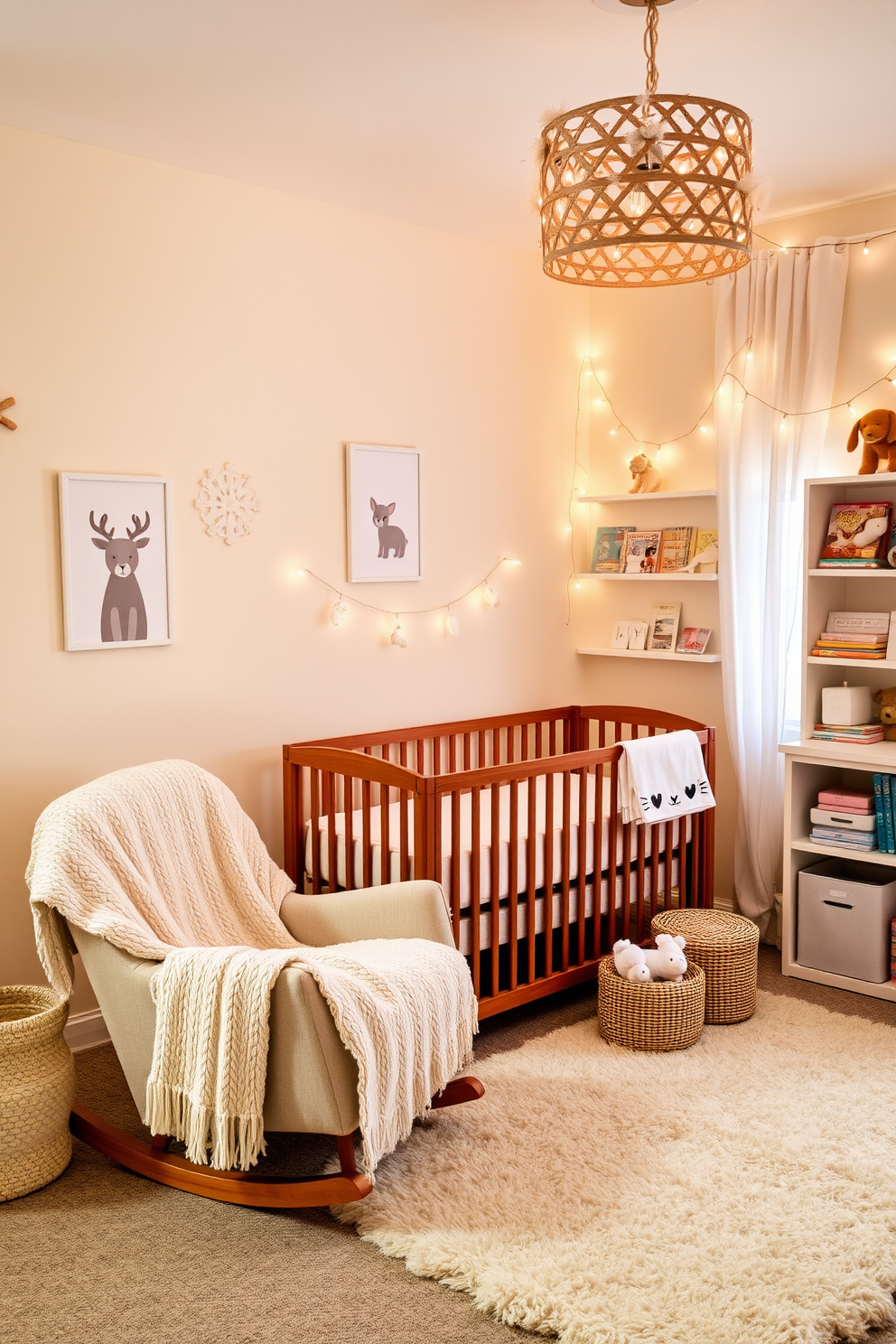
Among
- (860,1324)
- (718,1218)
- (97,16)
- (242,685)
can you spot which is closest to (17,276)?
(97,16)

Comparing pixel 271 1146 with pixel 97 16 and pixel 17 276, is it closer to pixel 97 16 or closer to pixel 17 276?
pixel 17 276

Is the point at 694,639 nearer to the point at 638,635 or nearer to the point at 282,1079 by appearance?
the point at 638,635

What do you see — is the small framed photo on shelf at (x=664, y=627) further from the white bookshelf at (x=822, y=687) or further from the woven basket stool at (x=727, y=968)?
the woven basket stool at (x=727, y=968)

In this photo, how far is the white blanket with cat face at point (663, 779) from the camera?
11.2 ft

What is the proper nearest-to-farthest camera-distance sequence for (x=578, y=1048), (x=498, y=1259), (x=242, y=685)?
(x=498, y=1259)
(x=578, y=1048)
(x=242, y=685)

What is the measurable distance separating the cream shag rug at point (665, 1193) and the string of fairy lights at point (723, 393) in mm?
2020

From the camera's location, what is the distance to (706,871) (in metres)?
3.83

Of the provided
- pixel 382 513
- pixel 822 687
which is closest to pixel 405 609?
pixel 382 513

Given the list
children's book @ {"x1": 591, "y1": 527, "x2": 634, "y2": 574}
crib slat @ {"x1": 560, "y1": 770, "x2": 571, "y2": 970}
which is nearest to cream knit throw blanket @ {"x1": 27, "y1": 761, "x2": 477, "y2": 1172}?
crib slat @ {"x1": 560, "y1": 770, "x2": 571, "y2": 970}

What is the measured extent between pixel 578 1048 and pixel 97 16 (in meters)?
2.78

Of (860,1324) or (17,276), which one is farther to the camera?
(17,276)

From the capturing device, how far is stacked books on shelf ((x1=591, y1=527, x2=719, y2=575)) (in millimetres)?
4176

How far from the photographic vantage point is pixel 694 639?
4199mm

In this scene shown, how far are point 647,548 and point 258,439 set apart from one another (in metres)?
1.66
